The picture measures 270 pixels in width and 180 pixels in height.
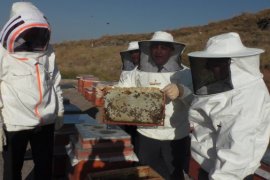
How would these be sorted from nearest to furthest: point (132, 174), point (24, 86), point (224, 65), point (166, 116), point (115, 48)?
point (224, 65), point (132, 174), point (24, 86), point (166, 116), point (115, 48)

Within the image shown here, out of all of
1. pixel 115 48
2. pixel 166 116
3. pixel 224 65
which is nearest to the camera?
pixel 224 65

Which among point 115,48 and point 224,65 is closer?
point 224,65

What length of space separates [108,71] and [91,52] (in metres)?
10.7

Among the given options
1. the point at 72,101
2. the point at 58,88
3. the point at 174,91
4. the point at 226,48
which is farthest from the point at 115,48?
the point at 226,48

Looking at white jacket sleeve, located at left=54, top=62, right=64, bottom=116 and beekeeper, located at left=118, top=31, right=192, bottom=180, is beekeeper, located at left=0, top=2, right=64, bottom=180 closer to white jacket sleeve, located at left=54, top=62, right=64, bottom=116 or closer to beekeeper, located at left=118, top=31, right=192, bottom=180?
white jacket sleeve, located at left=54, top=62, right=64, bottom=116

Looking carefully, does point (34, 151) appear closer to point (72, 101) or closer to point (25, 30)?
point (25, 30)

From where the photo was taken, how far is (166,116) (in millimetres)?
3533

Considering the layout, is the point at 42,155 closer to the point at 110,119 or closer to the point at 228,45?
the point at 110,119

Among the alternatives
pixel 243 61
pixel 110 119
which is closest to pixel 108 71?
pixel 110 119

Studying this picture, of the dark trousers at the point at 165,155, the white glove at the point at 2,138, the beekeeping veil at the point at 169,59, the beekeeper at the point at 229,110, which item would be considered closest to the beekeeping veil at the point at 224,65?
the beekeeper at the point at 229,110

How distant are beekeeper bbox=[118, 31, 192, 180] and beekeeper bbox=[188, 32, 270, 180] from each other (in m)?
1.00

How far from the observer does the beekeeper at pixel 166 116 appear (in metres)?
3.55

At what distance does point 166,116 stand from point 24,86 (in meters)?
1.40

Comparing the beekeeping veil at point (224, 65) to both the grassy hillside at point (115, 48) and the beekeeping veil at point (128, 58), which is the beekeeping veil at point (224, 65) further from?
the grassy hillside at point (115, 48)
